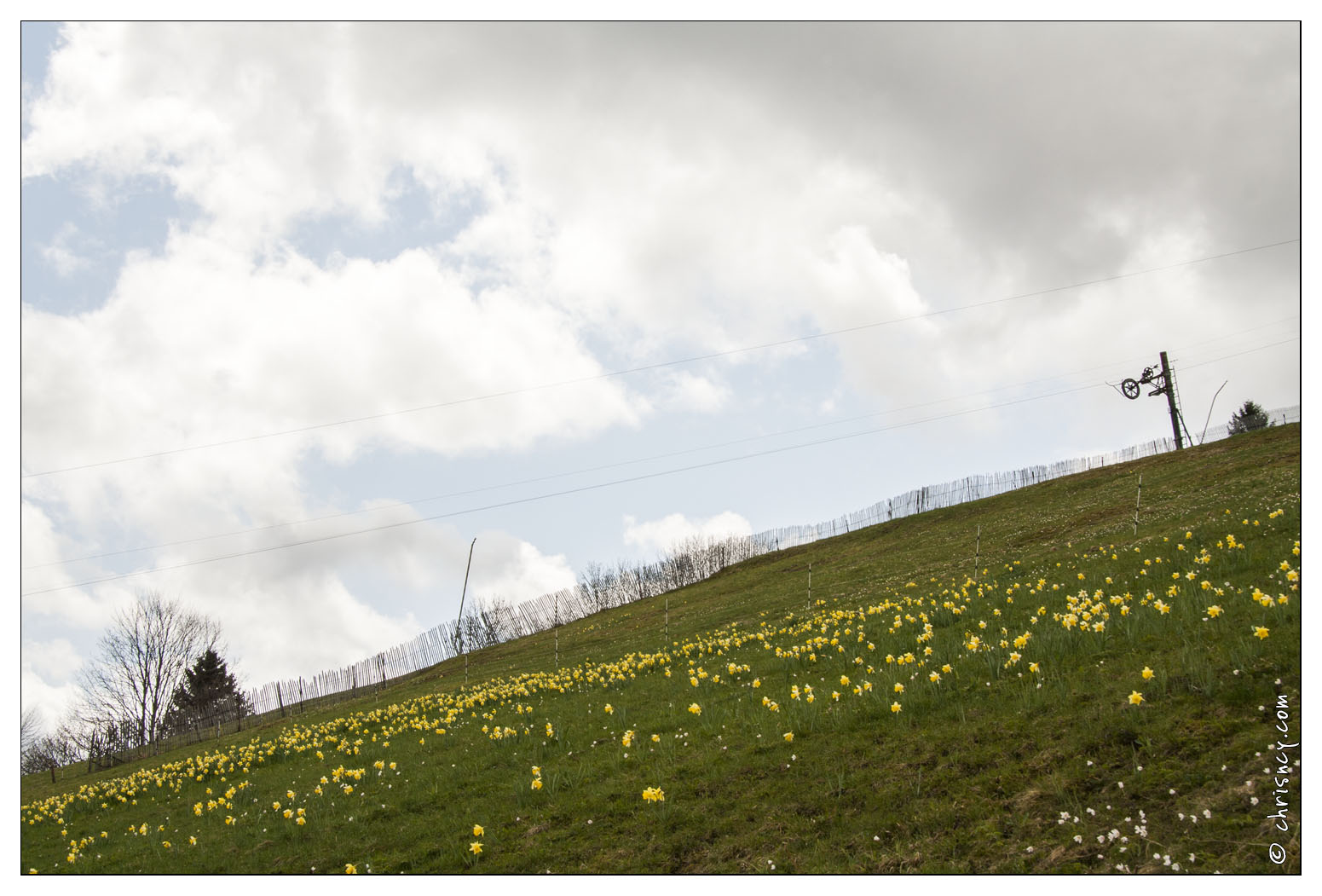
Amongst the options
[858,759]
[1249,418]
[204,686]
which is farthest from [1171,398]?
[204,686]

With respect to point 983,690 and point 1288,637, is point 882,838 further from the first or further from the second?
point 1288,637

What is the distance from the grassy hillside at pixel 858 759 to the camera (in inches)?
248

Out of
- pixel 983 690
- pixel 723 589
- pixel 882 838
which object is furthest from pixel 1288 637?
pixel 723 589

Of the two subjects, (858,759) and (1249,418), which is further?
(1249,418)

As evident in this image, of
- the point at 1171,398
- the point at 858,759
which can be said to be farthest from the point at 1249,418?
the point at 858,759

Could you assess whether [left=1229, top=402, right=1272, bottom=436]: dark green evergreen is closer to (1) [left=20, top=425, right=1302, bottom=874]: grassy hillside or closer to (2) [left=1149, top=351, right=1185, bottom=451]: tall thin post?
(2) [left=1149, top=351, right=1185, bottom=451]: tall thin post

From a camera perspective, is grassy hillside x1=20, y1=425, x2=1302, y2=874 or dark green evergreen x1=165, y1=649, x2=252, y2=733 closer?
grassy hillside x1=20, y1=425, x2=1302, y2=874

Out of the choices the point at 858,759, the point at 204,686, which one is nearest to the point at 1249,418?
the point at 858,759

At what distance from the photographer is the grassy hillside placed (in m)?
6.30

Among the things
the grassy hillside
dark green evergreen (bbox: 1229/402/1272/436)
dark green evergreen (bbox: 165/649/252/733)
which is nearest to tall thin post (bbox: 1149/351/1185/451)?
dark green evergreen (bbox: 1229/402/1272/436)

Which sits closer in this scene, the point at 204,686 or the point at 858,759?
the point at 858,759

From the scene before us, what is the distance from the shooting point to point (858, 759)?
8.61 m

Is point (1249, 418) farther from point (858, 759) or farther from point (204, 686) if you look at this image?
point (204, 686)

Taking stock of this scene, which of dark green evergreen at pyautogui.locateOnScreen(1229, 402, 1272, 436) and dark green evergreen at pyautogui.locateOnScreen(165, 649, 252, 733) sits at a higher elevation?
dark green evergreen at pyautogui.locateOnScreen(1229, 402, 1272, 436)
